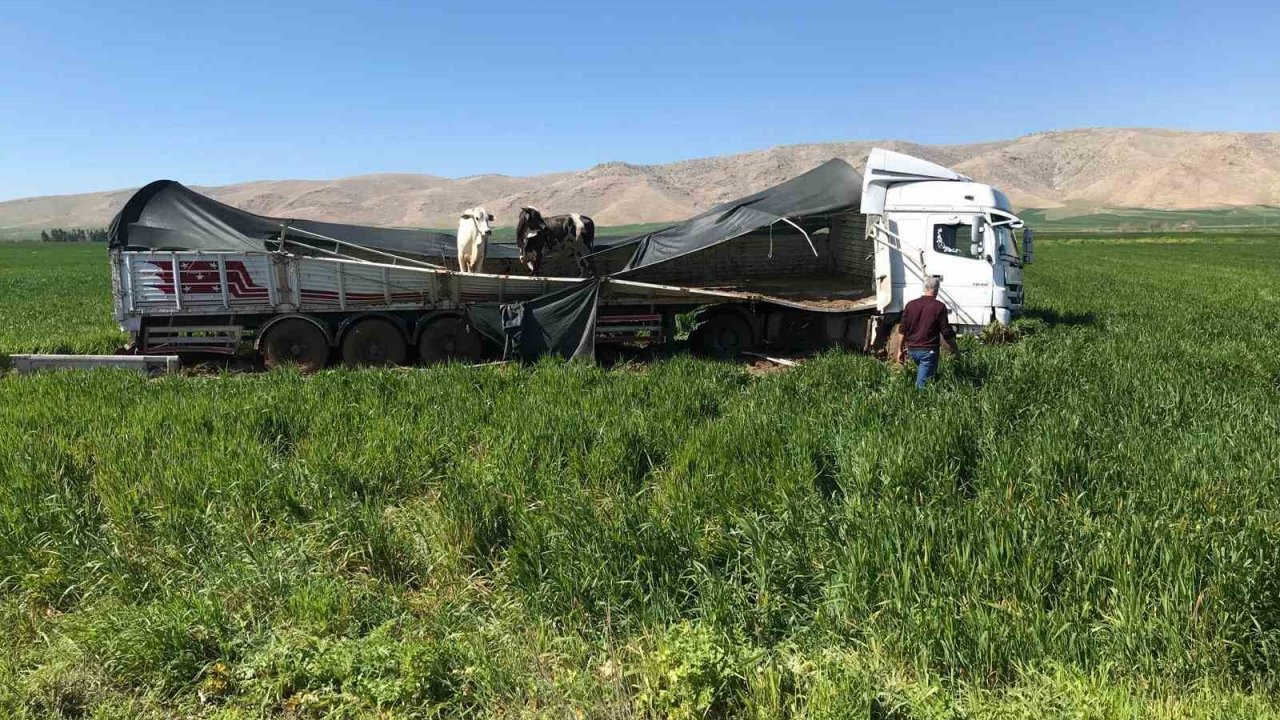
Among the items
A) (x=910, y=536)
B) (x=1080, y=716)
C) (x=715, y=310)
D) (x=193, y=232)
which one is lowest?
(x=1080, y=716)

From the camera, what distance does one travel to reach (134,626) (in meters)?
3.35

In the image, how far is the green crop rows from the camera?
2893mm

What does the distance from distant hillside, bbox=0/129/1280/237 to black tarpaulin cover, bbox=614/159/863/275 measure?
427 ft

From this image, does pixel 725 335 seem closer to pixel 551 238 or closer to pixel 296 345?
pixel 551 238

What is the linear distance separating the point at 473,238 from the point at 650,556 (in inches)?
345

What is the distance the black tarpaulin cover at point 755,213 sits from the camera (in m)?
11.1

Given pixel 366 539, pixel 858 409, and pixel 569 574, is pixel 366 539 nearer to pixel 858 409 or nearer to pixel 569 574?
pixel 569 574

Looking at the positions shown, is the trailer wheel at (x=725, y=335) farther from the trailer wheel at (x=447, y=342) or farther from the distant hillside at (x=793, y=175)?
the distant hillside at (x=793, y=175)

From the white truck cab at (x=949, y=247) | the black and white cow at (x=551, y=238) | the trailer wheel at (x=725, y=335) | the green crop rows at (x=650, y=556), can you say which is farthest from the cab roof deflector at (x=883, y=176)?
the green crop rows at (x=650, y=556)

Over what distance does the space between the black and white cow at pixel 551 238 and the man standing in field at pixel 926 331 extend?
584 cm

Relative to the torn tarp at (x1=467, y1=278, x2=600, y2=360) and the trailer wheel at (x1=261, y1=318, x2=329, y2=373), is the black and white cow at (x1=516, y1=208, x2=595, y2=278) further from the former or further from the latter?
the trailer wheel at (x1=261, y1=318, x2=329, y2=373)

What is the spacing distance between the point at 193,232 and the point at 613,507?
925cm

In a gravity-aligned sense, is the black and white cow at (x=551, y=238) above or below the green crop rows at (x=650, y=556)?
above

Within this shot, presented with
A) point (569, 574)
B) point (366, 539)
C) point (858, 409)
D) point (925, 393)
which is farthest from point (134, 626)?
point (925, 393)
